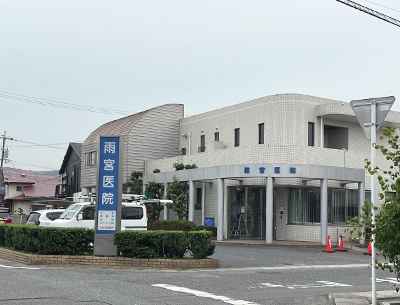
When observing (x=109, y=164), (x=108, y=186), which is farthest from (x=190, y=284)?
(x=109, y=164)

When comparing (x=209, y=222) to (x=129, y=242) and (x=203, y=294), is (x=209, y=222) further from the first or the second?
(x=203, y=294)

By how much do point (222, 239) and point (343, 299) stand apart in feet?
56.1

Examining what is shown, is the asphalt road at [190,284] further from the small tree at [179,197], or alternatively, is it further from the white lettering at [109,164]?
the small tree at [179,197]

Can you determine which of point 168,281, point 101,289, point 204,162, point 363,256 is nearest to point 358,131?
point 204,162

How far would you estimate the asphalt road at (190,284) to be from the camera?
31.7 ft

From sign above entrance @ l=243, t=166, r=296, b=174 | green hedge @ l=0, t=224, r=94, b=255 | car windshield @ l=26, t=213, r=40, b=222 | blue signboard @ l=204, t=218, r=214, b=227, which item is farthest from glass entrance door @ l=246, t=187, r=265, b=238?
green hedge @ l=0, t=224, r=94, b=255

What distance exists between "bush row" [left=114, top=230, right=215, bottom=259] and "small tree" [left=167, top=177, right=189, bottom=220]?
48.0 ft

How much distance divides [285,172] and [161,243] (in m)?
11.3

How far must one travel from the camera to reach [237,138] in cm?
3219

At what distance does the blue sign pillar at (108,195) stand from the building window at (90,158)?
24.5 m

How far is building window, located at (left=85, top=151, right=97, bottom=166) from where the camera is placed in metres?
Answer: 40.2

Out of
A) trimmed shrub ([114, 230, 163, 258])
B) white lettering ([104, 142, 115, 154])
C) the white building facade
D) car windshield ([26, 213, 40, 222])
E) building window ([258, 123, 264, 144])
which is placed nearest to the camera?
trimmed shrub ([114, 230, 163, 258])

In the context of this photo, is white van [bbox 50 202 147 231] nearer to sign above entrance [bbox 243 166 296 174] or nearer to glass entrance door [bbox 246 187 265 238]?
sign above entrance [bbox 243 166 296 174]

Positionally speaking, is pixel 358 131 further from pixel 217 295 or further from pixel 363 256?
pixel 217 295
